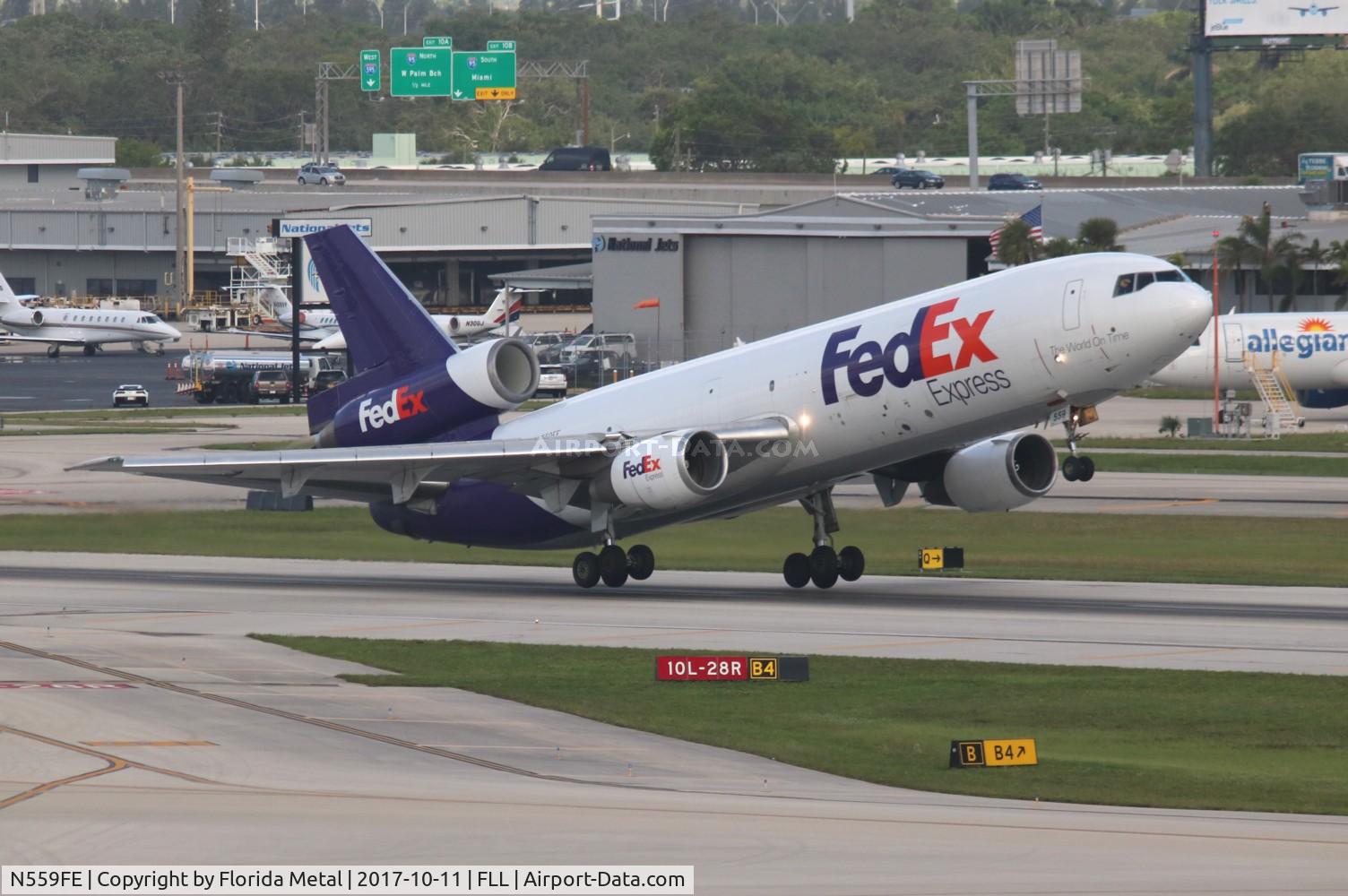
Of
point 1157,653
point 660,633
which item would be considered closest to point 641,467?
point 660,633

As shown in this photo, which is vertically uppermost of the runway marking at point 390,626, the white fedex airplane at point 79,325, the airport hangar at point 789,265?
the airport hangar at point 789,265

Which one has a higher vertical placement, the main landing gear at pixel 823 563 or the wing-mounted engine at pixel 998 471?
the wing-mounted engine at pixel 998 471

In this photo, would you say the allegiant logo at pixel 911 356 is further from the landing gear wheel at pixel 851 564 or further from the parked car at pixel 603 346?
the parked car at pixel 603 346

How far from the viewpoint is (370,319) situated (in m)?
44.5

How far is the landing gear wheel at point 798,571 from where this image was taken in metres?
43.0

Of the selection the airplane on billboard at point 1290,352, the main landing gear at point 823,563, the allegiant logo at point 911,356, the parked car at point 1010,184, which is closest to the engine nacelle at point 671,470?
the allegiant logo at point 911,356

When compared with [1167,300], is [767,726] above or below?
below

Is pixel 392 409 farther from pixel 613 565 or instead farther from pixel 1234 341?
pixel 1234 341

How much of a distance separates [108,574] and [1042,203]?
103711 mm

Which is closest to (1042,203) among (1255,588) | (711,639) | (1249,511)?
(1249,511)

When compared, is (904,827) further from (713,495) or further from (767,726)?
(713,495)

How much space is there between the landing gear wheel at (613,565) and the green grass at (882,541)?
395 cm

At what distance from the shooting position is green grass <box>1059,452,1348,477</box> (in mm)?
72312

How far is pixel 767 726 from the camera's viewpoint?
2648cm
